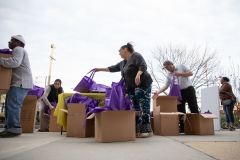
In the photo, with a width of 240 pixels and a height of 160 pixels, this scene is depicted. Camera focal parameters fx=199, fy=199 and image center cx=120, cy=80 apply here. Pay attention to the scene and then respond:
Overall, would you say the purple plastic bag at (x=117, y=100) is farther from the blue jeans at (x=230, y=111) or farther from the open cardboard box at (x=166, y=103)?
the blue jeans at (x=230, y=111)

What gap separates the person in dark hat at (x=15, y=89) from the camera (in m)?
2.79

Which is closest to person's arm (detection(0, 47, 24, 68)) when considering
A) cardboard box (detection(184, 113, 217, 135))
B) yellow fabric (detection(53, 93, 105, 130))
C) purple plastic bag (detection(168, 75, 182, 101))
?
yellow fabric (detection(53, 93, 105, 130))

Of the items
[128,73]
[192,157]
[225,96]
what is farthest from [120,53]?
[225,96]

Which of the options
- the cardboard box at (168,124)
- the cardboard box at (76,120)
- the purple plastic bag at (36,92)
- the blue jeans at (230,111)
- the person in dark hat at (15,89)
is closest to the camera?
the person in dark hat at (15,89)

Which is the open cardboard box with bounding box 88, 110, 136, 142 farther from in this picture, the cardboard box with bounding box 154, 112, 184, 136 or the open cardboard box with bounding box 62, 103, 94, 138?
the cardboard box with bounding box 154, 112, 184, 136

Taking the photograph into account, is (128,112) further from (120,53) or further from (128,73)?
(120,53)

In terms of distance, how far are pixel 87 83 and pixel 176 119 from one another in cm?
170

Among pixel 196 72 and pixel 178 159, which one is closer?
pixel 178 159

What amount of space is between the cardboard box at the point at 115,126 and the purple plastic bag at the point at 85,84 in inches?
39.1

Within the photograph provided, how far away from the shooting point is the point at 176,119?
3.55m

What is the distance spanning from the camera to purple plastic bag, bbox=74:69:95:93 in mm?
3352

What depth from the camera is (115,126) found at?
240 centimetres

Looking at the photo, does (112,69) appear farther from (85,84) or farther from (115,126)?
(115,126)

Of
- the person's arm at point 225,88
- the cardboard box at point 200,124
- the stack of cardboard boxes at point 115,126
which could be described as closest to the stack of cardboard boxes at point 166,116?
the cardboard box at point 200,124
